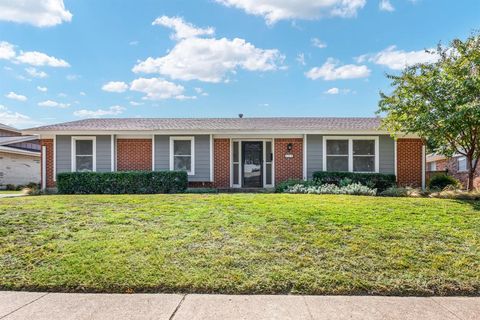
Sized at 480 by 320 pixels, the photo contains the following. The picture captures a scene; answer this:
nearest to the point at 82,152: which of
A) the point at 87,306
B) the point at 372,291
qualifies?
the point at 87,306

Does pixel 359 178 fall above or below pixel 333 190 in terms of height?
above

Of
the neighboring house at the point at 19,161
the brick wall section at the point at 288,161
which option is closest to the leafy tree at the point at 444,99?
the brick wall section at the point at 288,161

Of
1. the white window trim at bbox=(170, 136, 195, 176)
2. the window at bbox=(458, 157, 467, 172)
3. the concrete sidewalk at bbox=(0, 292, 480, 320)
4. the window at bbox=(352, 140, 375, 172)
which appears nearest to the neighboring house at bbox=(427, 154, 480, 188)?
the window at bbox=(458, 157, 467, 172)

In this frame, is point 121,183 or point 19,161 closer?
point 121,183

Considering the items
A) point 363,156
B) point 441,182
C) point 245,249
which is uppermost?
point 363,156

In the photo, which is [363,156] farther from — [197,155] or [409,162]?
[197,155]

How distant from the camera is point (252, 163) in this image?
48.1 ft

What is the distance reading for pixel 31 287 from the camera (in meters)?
4.29

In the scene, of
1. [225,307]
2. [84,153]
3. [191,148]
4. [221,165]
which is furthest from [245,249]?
[84,153]

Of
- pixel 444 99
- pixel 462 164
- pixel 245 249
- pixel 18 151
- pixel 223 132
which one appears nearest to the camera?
pixel 245 249

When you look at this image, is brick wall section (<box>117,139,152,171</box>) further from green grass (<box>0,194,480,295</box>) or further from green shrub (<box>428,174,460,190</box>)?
green shrub (<box>428,174,460,190</box>)

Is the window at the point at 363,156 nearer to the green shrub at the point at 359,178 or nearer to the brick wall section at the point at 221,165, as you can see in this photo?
the green shrub at the point at 359,178

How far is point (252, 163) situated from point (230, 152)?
3.59ft

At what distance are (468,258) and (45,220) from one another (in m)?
7.48
